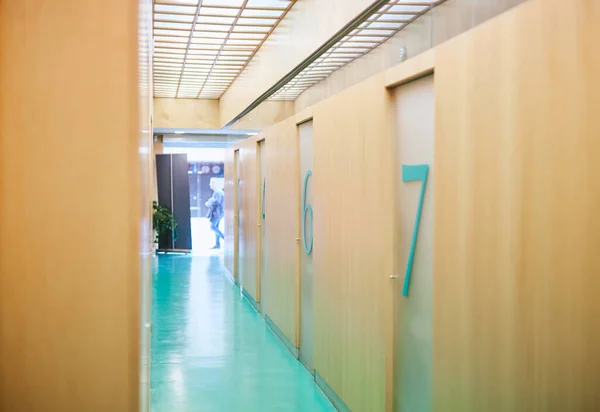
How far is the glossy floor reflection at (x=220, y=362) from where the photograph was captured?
6.16 m

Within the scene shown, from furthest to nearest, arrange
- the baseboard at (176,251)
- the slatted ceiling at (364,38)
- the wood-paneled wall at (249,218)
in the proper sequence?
the baseboard at (176,251) → the wood-paneled wall at (249,218) → the slatted ceiling at (364,38)

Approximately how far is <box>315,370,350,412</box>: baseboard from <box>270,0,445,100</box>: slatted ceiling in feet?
10.1

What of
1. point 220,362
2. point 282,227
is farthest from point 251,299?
point 220,362

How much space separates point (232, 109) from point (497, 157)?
38.6ft

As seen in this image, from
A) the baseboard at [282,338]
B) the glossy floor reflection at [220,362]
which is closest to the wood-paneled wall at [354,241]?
the glossy floor reflection at [220,362]

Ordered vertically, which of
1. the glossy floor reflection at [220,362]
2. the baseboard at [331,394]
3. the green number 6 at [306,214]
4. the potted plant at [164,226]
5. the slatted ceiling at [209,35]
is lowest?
the glossy floor reflection at [220,362]

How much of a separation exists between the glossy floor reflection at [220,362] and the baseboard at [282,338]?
0.08m

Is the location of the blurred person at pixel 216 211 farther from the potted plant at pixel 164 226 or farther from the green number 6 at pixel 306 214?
the green number 6 at pixel 306 214

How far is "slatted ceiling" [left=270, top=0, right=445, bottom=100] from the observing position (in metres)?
4.25

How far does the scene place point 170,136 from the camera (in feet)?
66.3

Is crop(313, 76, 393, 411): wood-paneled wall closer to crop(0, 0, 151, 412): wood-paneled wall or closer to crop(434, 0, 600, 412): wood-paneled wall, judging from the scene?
crop(434, 0, 600, 412): wood-paneled wall

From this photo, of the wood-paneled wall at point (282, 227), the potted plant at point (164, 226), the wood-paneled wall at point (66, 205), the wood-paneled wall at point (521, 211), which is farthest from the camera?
the potted plant at point (164, 226)

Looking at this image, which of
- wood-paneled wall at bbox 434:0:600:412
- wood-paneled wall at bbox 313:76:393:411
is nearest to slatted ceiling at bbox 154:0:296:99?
wood-paneled wall at bbox 313:76:393:411

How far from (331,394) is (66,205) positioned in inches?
187
